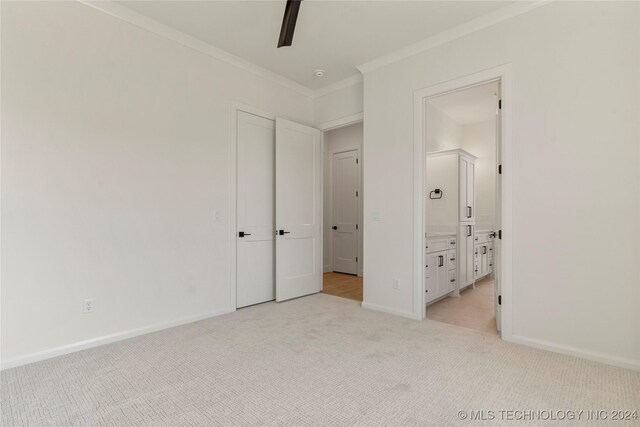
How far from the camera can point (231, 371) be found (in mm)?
2209

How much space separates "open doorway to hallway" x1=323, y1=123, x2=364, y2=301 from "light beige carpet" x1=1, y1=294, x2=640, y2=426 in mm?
3062

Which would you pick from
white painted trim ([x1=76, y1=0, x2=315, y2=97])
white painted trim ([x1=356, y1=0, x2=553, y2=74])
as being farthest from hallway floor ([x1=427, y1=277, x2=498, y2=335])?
white painted trim ([x1=76, y1=0, x2=315, y2=97])

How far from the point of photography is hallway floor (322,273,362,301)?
14.7ft

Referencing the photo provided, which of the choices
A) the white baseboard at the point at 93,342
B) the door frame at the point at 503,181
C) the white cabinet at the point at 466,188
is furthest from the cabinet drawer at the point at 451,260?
the white baseboard at the point at 93,342

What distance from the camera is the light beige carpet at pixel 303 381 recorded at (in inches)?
68.4

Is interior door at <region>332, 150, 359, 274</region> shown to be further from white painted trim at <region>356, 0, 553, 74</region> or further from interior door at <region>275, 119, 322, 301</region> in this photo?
white painted trim at <region>356, 0, 553, 74</region>

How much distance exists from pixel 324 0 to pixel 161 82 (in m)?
1.65

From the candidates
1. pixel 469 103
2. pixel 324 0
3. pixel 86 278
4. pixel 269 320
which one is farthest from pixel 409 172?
pixel 86 278

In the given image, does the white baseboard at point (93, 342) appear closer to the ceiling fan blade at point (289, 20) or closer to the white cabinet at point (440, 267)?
the white cabinet at point (440, 267)

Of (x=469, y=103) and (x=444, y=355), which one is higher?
(x=469, y=103)

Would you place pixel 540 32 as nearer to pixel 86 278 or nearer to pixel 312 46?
pixel 312 46

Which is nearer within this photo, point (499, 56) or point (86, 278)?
point (86, 278)

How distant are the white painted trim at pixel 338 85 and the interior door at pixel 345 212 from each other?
1.73 m

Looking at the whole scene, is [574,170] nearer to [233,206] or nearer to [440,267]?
[440,267]
